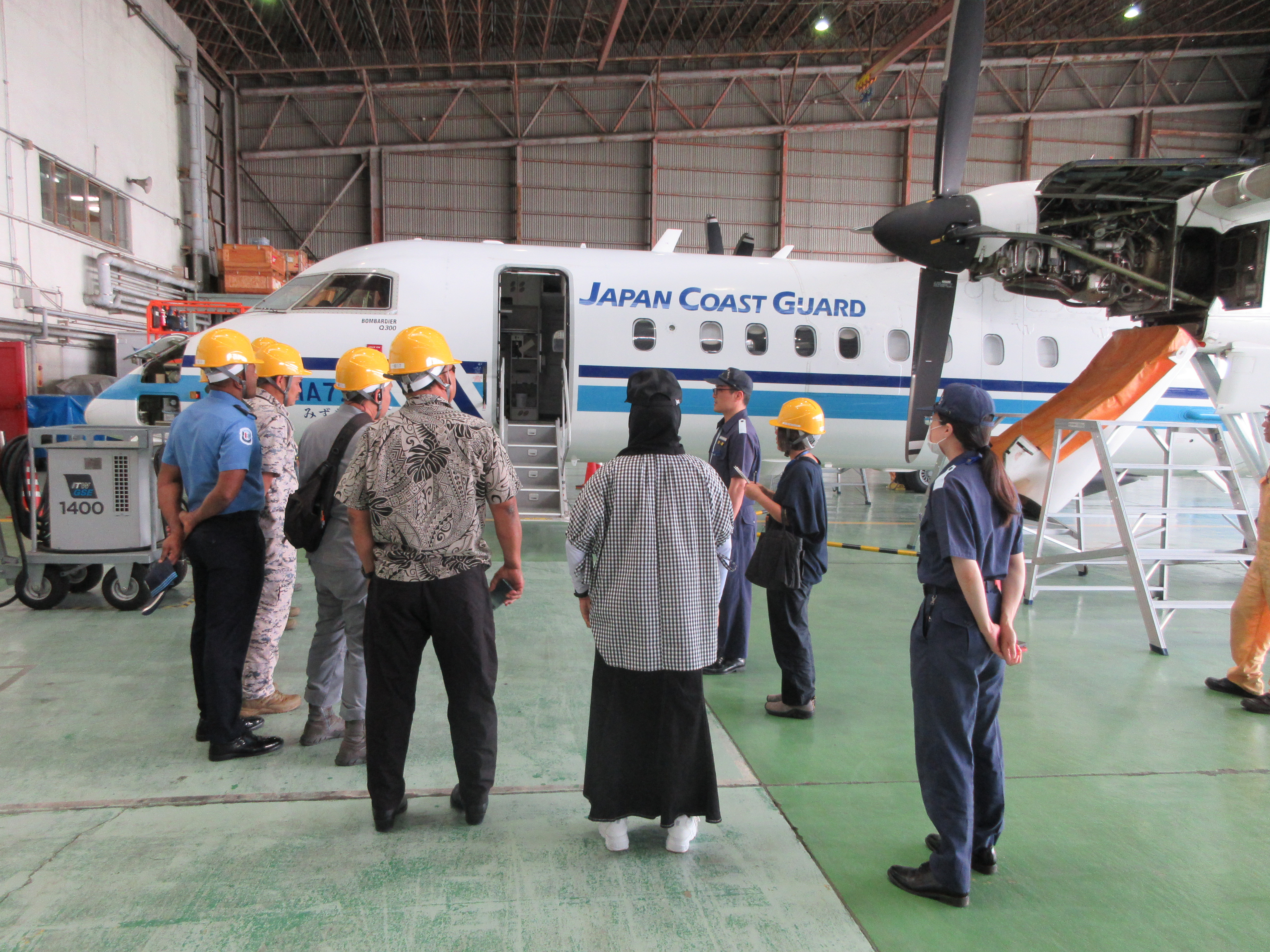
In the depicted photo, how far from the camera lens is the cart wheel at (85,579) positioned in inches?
266

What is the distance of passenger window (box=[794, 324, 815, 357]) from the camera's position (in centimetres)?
983

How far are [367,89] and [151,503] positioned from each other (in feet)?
65.8

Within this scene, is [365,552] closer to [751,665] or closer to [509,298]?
[751,665]

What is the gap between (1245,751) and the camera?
14.2 ft

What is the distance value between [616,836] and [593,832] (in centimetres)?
22

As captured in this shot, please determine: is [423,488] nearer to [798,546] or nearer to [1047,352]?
[798,546]

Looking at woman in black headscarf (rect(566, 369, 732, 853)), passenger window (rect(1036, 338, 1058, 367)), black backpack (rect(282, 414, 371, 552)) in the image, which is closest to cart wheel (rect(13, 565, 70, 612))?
black backpack (rect(282, 414, 371, 552))

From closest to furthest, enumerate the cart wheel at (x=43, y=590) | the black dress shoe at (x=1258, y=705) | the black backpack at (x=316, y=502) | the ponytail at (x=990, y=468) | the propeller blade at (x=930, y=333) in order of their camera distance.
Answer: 1. the ponytail at (x=990, y=468)
2. the black backpack at (x=316, y=502)
3. the black dress shoe at (x=1258, y=705)
4. the cart wheel at (x=43, y=590)
5. the propeller blade at (x=930, y=333)

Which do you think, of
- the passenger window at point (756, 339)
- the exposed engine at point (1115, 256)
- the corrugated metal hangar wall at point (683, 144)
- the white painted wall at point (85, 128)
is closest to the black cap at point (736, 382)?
the exposed engine at point (1115, 256)

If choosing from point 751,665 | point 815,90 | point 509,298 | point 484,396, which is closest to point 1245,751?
point 751,665

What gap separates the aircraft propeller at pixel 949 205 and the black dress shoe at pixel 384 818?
6.60 metres

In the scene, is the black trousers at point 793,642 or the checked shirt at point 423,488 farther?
the black trousers at point 793,642

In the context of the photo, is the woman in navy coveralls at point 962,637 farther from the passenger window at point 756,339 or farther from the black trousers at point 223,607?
the passenger window at point 756,339

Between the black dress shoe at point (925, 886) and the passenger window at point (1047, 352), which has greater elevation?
the passenger window at point (1047, 352)
